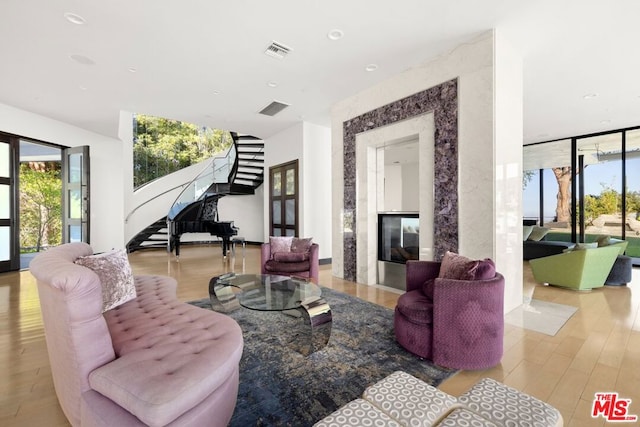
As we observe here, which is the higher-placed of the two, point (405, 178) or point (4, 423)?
point (405, 178)

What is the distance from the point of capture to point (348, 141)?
17.5 feet

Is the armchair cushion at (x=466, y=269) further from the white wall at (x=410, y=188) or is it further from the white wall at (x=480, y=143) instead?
the white wall at (x=410, y=188)

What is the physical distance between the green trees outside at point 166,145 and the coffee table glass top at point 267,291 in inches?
397

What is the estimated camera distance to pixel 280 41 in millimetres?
3584

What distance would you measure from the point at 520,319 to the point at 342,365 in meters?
2.40

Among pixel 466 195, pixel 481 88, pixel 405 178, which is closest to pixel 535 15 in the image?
pixel 481 88

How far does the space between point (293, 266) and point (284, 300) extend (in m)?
1.93

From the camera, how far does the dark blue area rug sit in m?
1.82

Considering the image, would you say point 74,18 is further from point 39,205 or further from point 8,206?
point 39,205

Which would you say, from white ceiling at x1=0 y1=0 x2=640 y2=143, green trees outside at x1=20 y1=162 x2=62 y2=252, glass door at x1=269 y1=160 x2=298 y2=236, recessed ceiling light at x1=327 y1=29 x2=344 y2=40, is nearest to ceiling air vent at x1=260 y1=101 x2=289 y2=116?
white ceiling at x1=0 y1=0 x2=640 y2=143

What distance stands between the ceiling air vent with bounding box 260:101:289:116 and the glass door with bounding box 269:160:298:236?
1.31 m

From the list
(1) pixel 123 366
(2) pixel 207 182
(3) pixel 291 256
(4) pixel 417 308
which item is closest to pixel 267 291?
(4) pixel 417 308

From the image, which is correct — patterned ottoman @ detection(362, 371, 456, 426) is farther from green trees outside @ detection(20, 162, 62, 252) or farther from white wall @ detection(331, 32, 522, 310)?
green trees outside @ detection(20, 162, 62, 252)

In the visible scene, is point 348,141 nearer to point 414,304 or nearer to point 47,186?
point 414,304
